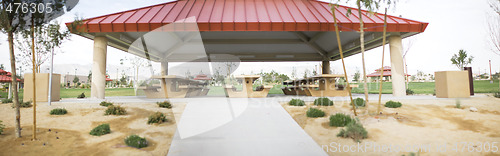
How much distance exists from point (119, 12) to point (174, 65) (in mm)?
8593

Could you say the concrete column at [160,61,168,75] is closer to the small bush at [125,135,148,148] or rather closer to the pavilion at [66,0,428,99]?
the pavilion at [66,0,428,99]

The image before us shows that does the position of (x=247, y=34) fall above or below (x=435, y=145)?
above

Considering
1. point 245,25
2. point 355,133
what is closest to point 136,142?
point 355,133

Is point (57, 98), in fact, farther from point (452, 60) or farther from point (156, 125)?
point (452, 60)

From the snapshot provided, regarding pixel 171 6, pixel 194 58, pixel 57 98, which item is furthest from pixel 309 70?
pixel 57 98

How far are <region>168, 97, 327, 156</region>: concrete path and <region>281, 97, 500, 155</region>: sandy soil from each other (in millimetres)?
346

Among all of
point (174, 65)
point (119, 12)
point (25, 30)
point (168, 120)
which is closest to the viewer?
point (25, 30)

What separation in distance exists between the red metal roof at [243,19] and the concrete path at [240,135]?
12.4ft

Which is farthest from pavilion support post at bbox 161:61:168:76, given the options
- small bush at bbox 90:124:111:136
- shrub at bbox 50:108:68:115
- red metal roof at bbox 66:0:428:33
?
small bush at bbox 90:124:111:136

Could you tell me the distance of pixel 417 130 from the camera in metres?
4.50

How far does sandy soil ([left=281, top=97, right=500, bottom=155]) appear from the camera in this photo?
12.2 ft

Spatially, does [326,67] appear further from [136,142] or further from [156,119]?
[136,142]

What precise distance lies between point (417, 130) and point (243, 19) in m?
6.51

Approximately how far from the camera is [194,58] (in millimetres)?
18828
